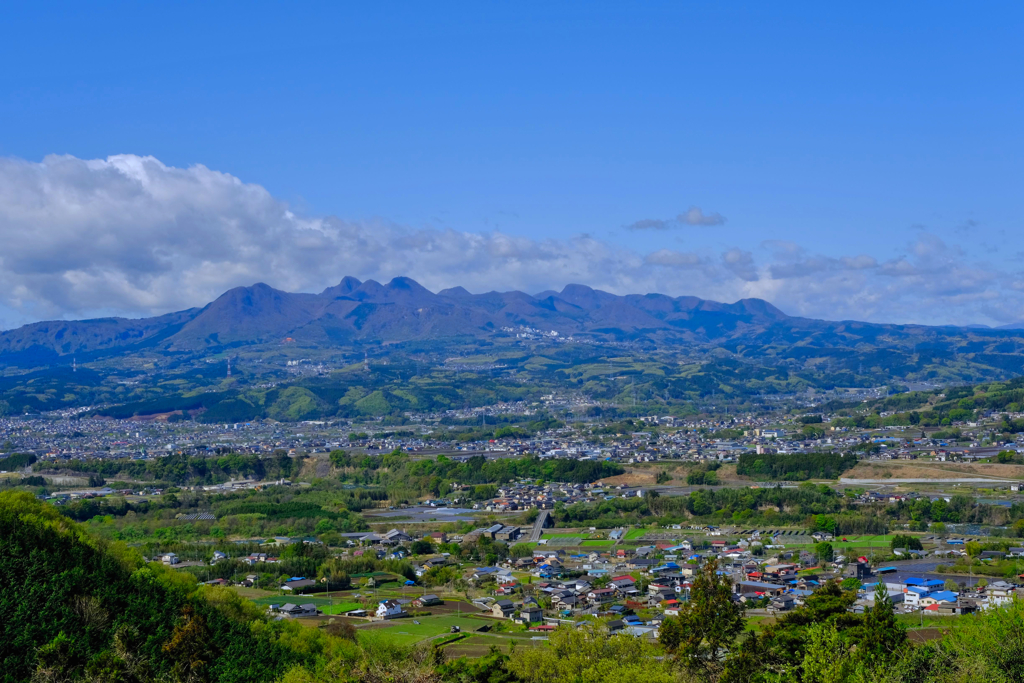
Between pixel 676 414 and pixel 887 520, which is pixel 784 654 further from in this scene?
pixel 676 414

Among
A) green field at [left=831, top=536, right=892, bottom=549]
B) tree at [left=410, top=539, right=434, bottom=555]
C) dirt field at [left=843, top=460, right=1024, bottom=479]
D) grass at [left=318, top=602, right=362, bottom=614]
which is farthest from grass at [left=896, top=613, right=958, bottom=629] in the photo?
dirt field at [left=843, top=460, right=1024, bottom=479]

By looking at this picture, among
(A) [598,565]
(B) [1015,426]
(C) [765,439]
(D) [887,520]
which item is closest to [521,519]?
(A) [598,565]

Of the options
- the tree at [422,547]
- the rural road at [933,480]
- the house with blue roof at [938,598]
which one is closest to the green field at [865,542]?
the house with blue roof at [938,598]

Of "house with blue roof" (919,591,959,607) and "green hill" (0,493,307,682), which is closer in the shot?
"green hill" (0,493,307,682)

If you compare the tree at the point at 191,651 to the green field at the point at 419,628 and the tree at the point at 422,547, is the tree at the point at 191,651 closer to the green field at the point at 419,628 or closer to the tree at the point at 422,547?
the green field at the point at 419,628

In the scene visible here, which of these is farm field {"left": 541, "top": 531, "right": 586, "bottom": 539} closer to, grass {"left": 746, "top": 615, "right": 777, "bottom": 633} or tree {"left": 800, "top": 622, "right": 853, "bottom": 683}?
grass {"left": 746, "top": 615, "right": 777, "bottom": 633}

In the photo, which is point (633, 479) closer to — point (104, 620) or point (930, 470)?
point (930, 470)
